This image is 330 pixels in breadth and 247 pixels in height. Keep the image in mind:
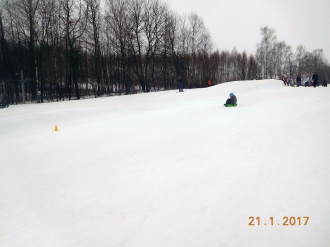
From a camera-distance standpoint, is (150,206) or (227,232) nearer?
(227,232)

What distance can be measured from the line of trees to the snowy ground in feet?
77.5

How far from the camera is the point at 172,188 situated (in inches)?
183

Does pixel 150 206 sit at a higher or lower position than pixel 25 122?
lower

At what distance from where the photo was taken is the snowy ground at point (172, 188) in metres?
3.36

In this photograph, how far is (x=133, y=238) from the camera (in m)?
3.31

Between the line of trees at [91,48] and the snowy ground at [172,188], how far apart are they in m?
23.6

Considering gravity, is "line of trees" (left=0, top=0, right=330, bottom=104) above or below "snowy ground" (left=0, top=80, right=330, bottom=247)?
above

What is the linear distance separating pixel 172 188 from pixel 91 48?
34.0 metres

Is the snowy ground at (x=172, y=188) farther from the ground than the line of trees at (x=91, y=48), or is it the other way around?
the line of trees at (x=91, y=48)

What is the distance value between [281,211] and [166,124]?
25.0 ft

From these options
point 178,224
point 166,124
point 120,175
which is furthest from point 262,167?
point 166,124

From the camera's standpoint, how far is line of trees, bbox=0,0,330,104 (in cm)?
2786

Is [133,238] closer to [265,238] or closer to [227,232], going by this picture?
[227,232]

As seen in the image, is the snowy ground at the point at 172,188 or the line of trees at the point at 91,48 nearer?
the snowy ground at the point at 172,188
